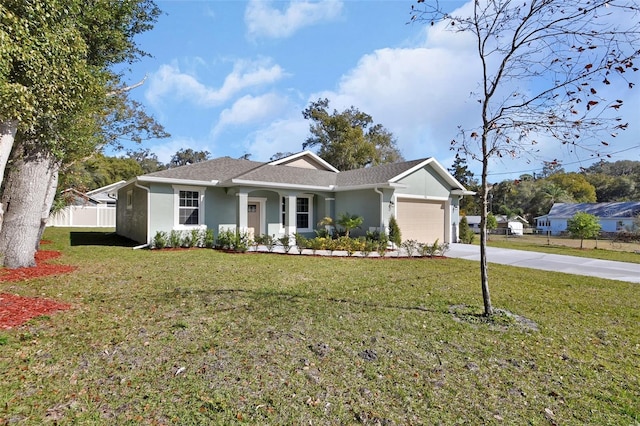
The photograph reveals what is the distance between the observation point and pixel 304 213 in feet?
56.2

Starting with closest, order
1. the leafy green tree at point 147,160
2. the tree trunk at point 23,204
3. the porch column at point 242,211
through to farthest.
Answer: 1. the tree trunk at point 23,204
2. the porch column at point 242,211
3. the leafy green tree at point 147,160

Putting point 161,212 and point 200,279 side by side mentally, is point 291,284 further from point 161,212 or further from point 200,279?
point 161,212

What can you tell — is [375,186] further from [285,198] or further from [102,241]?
[102,241]

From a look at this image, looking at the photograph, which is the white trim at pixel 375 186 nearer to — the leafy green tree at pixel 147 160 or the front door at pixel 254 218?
the front door at pixel 254 218

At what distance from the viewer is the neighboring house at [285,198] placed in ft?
46.5

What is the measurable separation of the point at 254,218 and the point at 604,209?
1998 inches

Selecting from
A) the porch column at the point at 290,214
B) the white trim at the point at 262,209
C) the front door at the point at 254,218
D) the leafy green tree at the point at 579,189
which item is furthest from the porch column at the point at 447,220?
the leafy green tree at the point at 579,189

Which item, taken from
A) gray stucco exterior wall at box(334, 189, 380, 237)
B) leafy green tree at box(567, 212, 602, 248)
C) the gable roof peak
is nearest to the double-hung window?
the gable roof peak

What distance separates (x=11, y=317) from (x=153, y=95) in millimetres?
16657

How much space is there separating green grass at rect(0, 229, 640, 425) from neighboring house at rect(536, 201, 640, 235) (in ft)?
150

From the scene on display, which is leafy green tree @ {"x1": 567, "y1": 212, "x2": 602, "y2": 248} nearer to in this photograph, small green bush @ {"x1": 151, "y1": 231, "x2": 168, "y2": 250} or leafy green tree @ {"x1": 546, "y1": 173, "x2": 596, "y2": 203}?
small green bush @ {"x1": 151, "y1": 231, "x2": 168, "y2": 250}

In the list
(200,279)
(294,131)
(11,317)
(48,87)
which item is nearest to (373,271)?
(200,279)

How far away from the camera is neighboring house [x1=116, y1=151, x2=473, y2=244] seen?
14.2 m

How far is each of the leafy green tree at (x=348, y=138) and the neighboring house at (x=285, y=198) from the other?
14.6 meters
